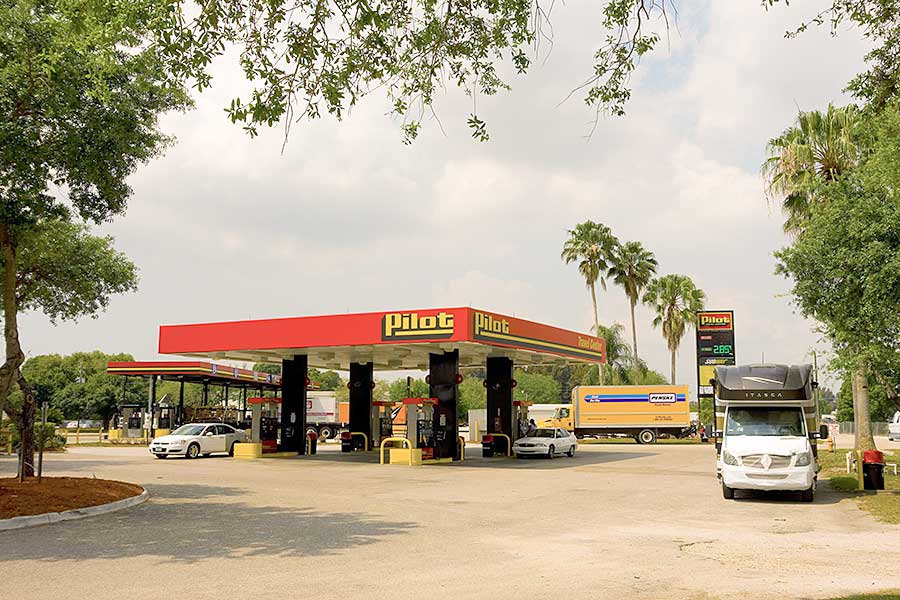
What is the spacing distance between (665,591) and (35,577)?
6.95 m

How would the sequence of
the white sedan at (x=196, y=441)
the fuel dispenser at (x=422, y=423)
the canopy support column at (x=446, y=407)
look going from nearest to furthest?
1. the fuel dispenser at (x=422, y=423)
2. the canopy support column at (x=446, y=407)
3. the white sedan at (x=196, y=441)

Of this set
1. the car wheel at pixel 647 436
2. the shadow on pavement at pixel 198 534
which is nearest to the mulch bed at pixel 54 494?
the shadow on pavement at pixel 198 534

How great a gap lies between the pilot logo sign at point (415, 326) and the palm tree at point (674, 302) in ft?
108

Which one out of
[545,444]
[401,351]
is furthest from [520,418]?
[401,351]

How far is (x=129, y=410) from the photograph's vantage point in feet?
186

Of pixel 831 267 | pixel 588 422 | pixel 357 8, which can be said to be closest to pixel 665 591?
pixel 357 8

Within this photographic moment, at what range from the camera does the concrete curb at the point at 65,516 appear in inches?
485

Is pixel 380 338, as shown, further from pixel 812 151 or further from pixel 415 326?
pixel 812 151

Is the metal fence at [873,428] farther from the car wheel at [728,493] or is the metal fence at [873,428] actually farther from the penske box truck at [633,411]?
the car wheel at [728,493]

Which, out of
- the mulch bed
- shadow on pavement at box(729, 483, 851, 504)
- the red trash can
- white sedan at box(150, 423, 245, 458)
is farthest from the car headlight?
white sedan at box(150, 423, 245, 458)

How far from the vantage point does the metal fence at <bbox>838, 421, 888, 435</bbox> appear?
73.0m

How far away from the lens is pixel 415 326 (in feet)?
91.2

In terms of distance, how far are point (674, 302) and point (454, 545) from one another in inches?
1956

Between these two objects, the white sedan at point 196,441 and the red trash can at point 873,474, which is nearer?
the red trash can at point 873,474
